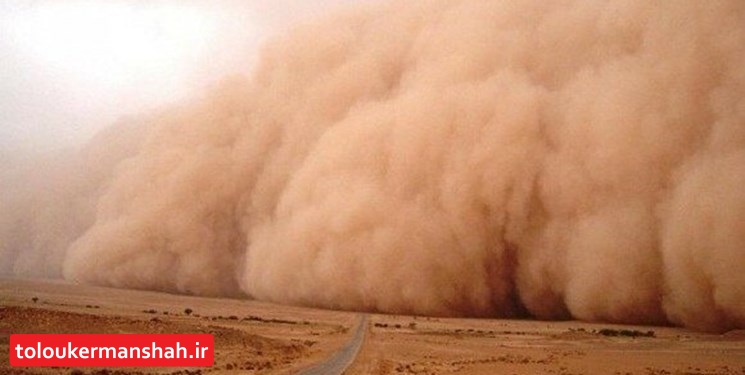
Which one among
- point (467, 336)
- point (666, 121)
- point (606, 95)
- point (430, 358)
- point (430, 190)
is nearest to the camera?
point (430, 358)

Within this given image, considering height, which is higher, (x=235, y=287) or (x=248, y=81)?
(x=248, y=81)

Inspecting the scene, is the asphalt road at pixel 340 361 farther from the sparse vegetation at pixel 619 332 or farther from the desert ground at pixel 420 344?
the sparse vegetation at pixel 619 332

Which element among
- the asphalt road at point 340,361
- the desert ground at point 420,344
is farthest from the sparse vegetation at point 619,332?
the asphalt road at point 340,361

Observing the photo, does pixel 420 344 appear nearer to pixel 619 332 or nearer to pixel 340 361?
pixel 340 361

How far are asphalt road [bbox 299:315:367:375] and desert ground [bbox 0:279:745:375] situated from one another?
0.38 ft

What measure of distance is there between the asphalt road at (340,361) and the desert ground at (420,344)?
12 centimetres

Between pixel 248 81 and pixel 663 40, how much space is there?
71.2 ft

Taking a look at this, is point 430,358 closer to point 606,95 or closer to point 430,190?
point 606,95

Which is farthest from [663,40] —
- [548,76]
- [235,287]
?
[235,287]

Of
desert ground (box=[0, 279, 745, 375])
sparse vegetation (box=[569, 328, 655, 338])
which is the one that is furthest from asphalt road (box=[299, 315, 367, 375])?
sparse vegetation (box=[569, 328, 655, 338])

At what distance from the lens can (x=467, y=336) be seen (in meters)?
15.2

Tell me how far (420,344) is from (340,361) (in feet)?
10.4

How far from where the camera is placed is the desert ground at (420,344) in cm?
998

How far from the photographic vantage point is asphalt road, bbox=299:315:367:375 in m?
9.26
